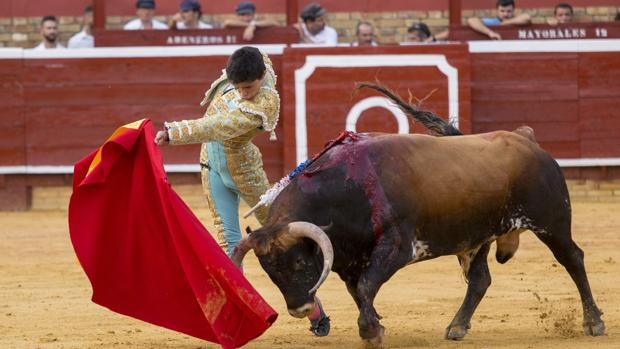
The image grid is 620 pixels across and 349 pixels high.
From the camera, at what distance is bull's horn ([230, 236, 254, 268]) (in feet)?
17.2

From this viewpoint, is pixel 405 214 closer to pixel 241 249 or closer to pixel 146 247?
pixel 241 249

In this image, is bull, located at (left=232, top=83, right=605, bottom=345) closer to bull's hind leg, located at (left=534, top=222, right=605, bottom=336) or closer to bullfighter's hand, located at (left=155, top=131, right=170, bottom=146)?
bull's hind leg, located at (left=534, top=222, right=605, bottom=336)

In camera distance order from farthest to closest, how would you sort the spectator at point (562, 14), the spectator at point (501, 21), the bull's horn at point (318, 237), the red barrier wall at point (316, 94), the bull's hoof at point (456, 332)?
the spectator at point (562, 14), the spectator at point (501, 21), the red barrier wall at point (316, 94), the bull's hoof at point (456, 332), the bull's horn at point (318, 237)

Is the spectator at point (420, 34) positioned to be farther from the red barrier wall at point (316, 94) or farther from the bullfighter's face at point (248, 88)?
the bullfighter's face at point (248, 88)

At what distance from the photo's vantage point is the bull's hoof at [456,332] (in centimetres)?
573

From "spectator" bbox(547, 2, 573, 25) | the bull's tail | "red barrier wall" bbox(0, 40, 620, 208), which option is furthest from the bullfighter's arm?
"spectator" bbox(547, 2, 573, 25)

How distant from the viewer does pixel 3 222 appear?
412 inches

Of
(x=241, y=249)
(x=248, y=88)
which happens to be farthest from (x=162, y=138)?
(x=241, y=249)

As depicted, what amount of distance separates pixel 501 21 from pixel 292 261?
21.8ft

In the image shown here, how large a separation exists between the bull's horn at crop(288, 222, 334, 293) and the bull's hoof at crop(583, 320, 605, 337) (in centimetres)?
136

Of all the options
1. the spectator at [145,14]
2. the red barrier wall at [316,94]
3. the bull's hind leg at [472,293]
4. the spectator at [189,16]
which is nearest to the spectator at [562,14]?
the red barrier wall at [316,94]

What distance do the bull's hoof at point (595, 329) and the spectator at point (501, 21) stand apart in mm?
5574

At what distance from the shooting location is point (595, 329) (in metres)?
5.79

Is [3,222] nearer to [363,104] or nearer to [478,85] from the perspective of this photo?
[363,104]
